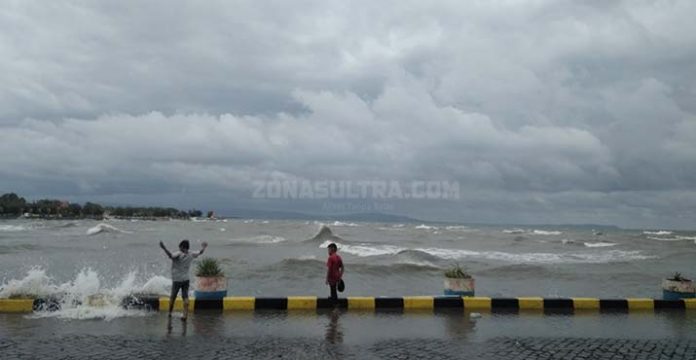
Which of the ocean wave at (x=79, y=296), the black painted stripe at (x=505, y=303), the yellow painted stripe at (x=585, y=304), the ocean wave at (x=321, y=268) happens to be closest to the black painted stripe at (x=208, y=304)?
the ocean wave at (x=79, y=296)

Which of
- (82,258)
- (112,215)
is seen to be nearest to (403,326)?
(82,258)

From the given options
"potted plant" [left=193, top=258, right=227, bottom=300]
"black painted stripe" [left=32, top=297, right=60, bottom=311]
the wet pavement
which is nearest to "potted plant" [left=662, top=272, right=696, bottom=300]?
the wet pavement

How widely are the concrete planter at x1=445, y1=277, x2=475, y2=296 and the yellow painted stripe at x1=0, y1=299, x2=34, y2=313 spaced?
8.77m

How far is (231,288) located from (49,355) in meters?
11.0

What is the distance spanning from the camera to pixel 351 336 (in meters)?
9.27

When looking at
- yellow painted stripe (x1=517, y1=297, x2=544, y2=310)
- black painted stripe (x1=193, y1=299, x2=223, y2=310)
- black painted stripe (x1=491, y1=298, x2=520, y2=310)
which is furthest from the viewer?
yellow painted stripe (x1=517, y1=297, x2=544, y2=310)

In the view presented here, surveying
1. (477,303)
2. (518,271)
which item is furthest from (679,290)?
(518,271)

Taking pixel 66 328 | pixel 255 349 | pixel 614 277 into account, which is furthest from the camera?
pixel 614 277

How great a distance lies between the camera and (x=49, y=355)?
7602mm

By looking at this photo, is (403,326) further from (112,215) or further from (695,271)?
(112,215)

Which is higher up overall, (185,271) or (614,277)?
(185,271)

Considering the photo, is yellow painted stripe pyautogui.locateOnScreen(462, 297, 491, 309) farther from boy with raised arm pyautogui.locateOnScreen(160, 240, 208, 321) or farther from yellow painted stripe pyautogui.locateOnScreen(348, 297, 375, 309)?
boy with raised arm pyautogui.locateOnScreen(160, 240, 208, 321)

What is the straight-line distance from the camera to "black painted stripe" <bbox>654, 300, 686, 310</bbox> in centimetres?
1284

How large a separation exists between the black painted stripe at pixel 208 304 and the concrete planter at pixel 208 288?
0.07 metres
